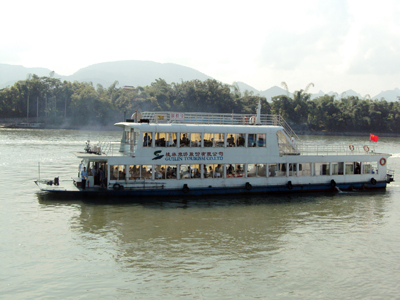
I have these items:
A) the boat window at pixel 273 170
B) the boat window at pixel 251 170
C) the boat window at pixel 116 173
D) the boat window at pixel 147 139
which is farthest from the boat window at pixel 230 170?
the boat window at pixel 116 173

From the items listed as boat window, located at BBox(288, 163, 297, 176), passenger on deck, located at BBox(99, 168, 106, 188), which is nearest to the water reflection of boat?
passenger on deck, located at BBox(99, 168, 106, 188)

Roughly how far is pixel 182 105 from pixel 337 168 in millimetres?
92286

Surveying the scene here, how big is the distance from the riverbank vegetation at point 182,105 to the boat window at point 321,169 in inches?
3312

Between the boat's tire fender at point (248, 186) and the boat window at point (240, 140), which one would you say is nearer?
the boat's tire fender at point (248, 186)

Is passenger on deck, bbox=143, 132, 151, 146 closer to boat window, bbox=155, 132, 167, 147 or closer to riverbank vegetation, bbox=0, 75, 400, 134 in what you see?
boat window, bbox=155, 132, 167, 147

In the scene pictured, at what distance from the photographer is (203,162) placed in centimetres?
2259

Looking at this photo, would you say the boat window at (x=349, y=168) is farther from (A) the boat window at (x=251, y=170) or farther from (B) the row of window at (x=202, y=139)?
(A) the boat window at (x=251, y=170)

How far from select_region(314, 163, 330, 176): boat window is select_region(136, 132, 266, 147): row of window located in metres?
4.38

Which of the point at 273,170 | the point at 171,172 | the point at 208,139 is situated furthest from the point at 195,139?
the point at 273,170

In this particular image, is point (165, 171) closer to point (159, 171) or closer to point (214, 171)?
point (159, 171)

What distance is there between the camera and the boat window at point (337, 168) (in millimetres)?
25828

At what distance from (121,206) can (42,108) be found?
104 meters

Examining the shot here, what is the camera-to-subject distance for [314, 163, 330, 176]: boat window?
83.1 ft

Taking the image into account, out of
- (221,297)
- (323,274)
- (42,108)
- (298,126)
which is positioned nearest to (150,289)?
(221,297)
